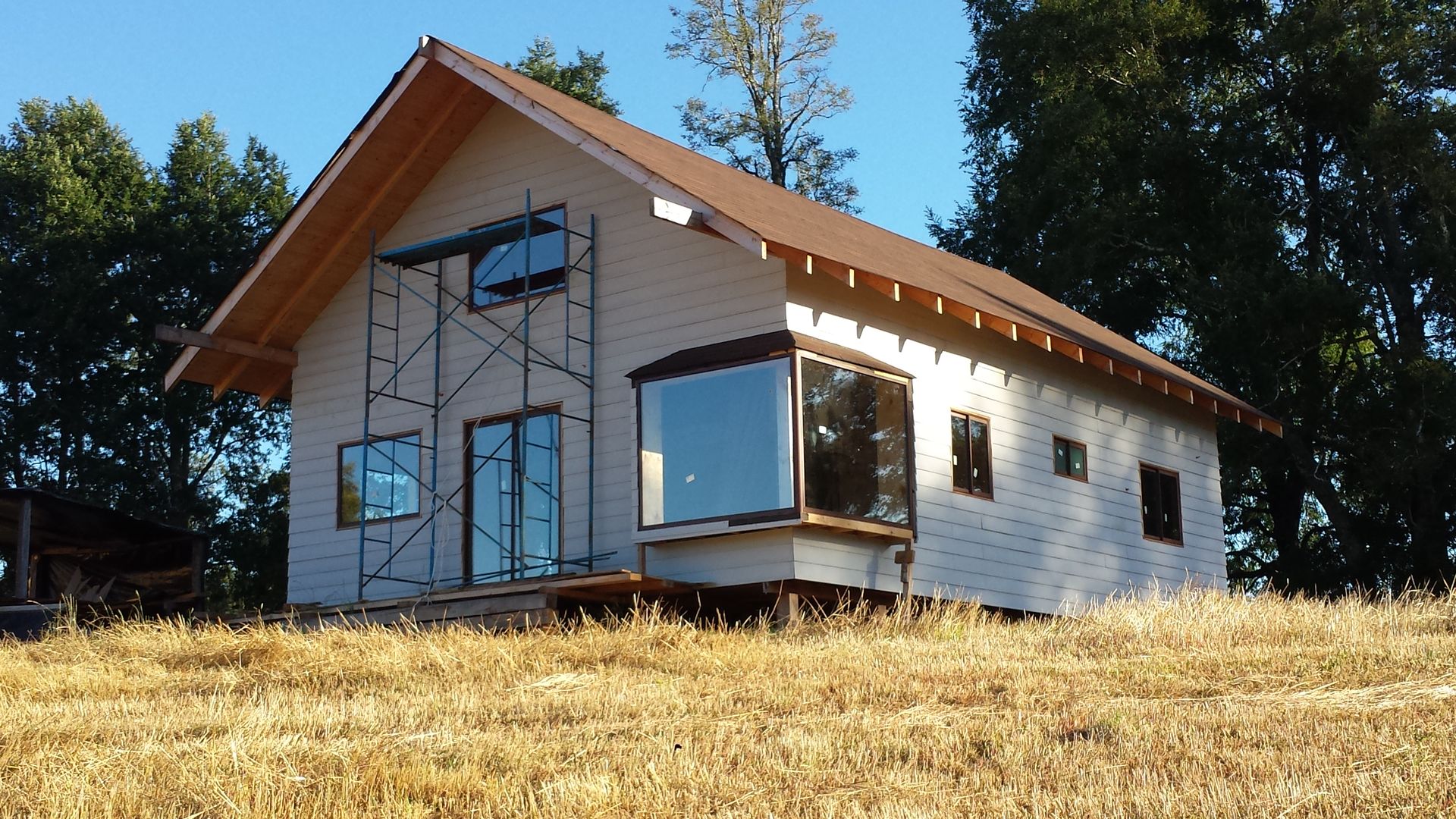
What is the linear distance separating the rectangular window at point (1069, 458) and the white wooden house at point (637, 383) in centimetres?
4

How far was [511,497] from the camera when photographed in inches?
699

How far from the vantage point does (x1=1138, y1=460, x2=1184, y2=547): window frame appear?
2098cm

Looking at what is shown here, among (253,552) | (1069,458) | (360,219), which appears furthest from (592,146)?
(253,552)

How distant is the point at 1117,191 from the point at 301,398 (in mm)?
17061

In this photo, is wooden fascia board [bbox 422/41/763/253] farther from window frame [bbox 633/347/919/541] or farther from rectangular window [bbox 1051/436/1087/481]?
rectangular window [bbox 1051/436/1087/481]

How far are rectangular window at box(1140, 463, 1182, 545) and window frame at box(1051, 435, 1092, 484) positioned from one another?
1524 millimetres

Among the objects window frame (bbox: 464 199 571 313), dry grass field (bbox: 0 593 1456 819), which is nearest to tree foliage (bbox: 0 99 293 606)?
window frame (bbox: 464 199 571 313)

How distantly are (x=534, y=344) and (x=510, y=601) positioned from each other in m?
3.46

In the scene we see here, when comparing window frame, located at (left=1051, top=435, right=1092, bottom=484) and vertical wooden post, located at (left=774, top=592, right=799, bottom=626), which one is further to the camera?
window frame, located at (left=1051, top=435, right=1092, bottom=484)

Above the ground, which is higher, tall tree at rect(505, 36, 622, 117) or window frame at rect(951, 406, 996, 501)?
tall tree at rect(505, 36, 622, 117)

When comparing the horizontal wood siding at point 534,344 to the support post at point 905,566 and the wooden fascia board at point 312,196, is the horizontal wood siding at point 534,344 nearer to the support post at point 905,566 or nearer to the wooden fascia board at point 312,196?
the wooden fascia board at point 312,196

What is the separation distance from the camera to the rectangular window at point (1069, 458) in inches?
770

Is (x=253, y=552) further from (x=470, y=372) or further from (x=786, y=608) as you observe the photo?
(x=786, y=608)

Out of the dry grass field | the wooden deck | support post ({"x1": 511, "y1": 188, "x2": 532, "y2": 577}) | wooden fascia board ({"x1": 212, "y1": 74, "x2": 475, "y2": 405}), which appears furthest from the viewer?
wooden fascia board ({"x1": 212, "y1": 74, "x2": 475, "y2": 405})
